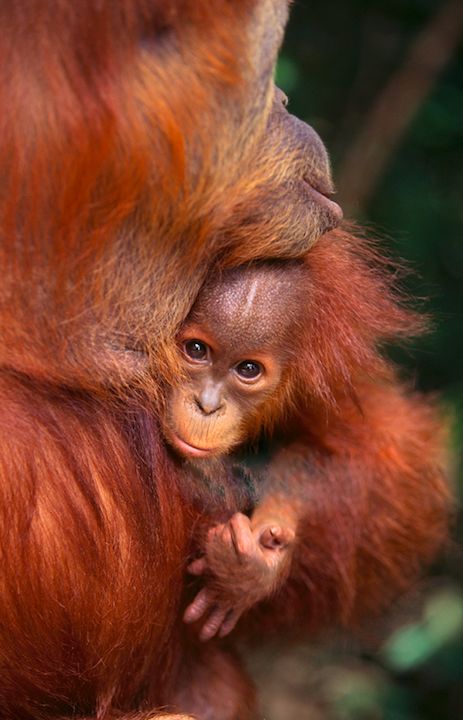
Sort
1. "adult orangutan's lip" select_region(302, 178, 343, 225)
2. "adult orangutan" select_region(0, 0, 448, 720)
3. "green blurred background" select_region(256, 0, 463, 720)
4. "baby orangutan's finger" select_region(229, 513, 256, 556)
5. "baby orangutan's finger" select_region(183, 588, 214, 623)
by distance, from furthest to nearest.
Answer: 1. "green blurred background" select_region(256, 0, 463, 720)
2. "baby orangutan's finger" select_region(183, 588, 214, 623)
3. "baby orangutan's finger" select_region(229, 513, 256, 556)
4. "adult orangutan's lip" select_region(302, 178, 343, 225)
5. "adult orangutan" select_region(0, 0, 448, 720)

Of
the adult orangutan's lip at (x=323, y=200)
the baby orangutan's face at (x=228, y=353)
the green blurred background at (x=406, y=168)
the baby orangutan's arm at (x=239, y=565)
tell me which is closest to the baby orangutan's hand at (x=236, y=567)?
the baby orangutan's arm at (x=239, y=565)

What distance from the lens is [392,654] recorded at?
12.9 ft

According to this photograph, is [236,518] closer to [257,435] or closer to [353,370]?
[257,435]

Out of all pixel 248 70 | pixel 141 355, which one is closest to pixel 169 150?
pixel 248 70

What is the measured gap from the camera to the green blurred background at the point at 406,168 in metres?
4.30

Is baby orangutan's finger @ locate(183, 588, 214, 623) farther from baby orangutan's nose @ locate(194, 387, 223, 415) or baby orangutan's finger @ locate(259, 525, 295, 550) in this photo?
baby orangutan's nose @ locate(194, 387, 223, 415)

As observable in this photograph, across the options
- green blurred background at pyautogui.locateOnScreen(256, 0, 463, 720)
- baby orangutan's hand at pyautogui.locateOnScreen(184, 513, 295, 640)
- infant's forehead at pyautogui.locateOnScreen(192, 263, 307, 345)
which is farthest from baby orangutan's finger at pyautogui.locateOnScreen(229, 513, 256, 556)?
green blurred background at pyautogui.locateOnScreen(256, 0, 463, 720)

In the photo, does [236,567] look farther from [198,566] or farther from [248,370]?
[248,370]

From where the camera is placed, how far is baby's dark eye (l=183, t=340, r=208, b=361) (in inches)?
85.0

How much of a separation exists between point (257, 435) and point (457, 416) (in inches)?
65.7

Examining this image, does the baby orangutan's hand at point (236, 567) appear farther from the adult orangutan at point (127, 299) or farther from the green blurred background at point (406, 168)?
the green blurred background at point (406, 168)

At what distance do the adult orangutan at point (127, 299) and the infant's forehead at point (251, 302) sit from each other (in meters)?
0.05

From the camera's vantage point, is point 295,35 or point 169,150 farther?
point 295,35

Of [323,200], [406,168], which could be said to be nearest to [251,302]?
[323,200]
